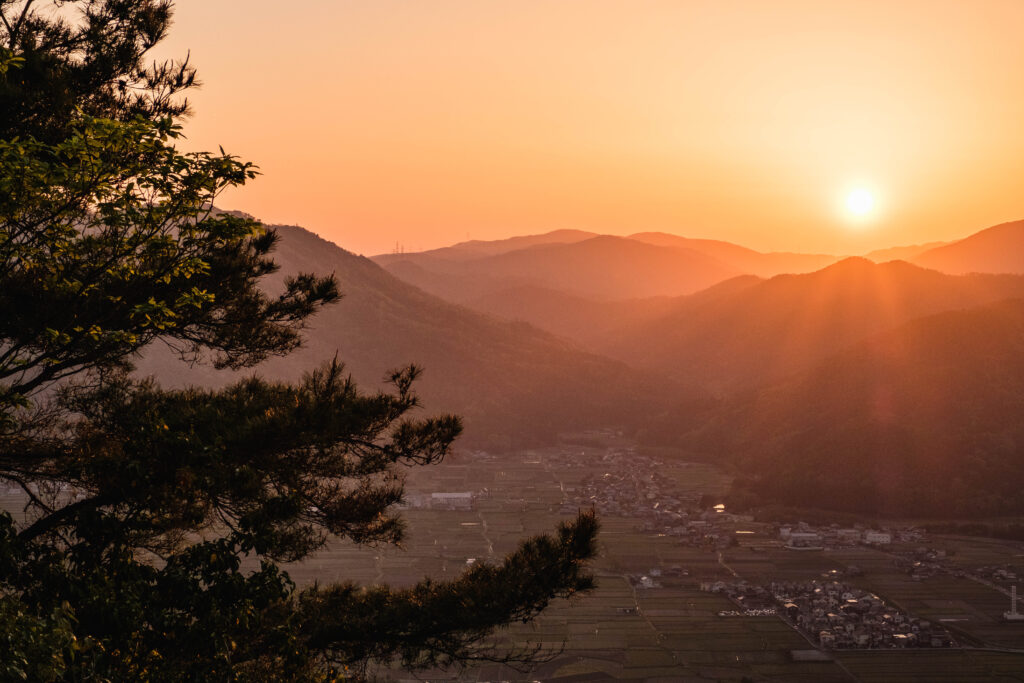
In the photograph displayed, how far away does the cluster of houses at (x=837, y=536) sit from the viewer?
257 feet

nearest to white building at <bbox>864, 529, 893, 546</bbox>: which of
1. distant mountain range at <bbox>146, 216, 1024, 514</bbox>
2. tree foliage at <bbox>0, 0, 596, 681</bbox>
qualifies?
distant mountain range at <bbox>146, 216, 1024, 514</bbox>

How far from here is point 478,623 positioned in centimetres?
1293

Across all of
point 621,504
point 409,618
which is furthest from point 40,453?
point 621,504

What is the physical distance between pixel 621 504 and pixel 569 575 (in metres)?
82.0

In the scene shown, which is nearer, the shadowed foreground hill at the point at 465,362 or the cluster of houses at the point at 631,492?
the cluster of houses at the point at 631,492

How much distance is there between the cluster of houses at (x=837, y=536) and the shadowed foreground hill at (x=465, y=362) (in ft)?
201

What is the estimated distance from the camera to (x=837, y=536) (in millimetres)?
81375

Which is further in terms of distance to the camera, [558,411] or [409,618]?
[558,411]

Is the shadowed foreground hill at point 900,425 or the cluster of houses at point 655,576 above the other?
the shadowed foreground hill at point 900,425

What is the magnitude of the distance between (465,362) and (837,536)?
100 metres

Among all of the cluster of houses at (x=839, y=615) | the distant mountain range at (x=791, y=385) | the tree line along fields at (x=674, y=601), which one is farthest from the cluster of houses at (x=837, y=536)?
the cluster of houses at (x=839, y=615)

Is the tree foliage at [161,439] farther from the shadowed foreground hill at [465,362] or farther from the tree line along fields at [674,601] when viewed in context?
the shadowed foreground hill at [465,362]

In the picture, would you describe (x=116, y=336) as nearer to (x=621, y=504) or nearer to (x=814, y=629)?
(x=814, y=629)

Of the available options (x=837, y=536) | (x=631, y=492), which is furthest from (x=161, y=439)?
(x=631, y=492)
